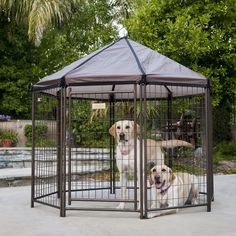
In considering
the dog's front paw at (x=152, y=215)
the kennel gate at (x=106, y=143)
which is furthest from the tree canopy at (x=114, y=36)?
the dog's front paw at (x=152, y=215)

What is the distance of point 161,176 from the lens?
21.9ft

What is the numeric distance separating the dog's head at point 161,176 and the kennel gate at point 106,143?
0.12m

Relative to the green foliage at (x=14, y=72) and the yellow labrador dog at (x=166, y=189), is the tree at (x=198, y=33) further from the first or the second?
the green foliage at (x=14, y=72)

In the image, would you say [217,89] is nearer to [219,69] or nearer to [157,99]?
[219,69]

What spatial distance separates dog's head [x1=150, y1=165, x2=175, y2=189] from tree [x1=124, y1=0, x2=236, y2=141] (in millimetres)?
6573

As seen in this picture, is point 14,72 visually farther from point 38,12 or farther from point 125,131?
point 125,131

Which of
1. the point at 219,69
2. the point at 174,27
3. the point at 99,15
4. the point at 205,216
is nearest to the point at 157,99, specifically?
the point at 205,216

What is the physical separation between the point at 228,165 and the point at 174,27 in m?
4.29

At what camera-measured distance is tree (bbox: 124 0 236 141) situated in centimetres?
1278

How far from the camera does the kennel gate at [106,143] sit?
6520mm

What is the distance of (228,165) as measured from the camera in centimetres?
1377

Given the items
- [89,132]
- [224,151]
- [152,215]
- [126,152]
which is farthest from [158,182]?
[224,151]

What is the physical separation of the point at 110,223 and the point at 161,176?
1071 mm

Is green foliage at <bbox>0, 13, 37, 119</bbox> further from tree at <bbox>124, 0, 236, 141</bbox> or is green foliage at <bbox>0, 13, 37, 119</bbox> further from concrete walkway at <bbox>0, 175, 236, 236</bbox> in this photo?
concrete walkway at <bbox>0, 175, 236, 236</bbox>
